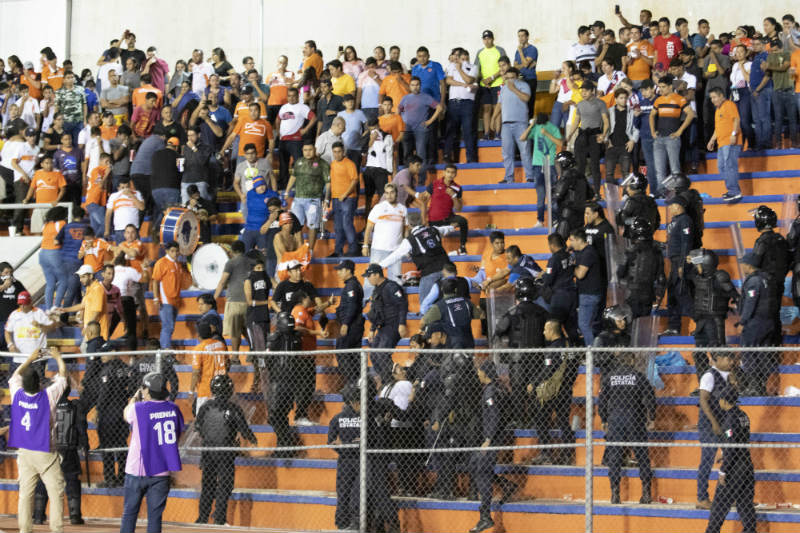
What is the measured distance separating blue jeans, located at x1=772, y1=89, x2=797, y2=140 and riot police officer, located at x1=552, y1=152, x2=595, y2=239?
3549 mm

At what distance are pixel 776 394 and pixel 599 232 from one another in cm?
298

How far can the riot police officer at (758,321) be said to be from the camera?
48.0 ft

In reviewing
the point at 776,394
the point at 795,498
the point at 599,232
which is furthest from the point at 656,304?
the point at 795,498

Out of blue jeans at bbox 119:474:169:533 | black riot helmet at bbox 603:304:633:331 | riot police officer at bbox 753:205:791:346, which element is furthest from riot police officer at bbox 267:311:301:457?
riot police officer at bbox 753:205:791:346

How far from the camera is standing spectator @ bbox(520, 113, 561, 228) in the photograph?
19.2 m

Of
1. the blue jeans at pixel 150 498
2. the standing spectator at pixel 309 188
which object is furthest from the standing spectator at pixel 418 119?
the blue jeans at pixel 150 498

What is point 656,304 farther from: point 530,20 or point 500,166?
point 530,20

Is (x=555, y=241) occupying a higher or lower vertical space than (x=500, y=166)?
lower

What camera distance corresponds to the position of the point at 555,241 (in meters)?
16.4

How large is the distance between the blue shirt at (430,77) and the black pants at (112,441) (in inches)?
337

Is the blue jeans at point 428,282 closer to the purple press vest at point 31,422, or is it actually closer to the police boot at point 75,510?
the police boot at point 75,510

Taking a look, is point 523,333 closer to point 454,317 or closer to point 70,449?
point 454,317

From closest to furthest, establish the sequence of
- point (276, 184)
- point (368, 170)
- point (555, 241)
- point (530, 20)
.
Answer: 1. point (555, 241)
2. point (368, 170)
3. point (276, 184)
4. point (530, 20)

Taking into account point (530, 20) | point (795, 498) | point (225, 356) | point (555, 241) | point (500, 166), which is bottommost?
point (795, 498)
